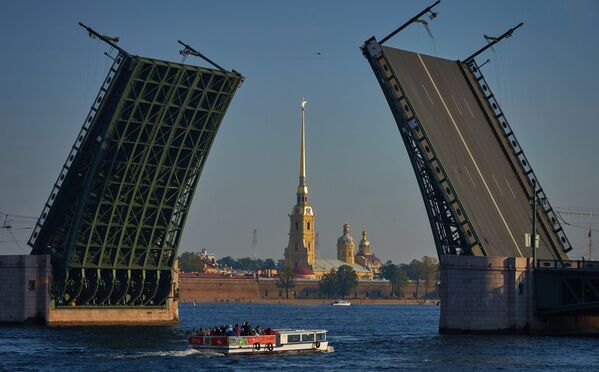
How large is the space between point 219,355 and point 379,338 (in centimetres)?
1871

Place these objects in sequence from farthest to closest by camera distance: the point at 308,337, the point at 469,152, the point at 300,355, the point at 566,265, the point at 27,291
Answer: the point at 27,291 → the point at 469,152 → the point at 566,265 → the point at 308,337 → the point at 300,355

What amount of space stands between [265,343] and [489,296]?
488 inches

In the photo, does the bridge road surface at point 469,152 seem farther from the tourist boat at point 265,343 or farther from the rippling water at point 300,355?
the tourist boat at point 265,343

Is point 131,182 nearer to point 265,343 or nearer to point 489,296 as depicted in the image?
point 265,343

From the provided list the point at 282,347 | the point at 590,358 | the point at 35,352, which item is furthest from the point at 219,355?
the point at 590,358

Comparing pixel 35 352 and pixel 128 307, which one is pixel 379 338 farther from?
pixel 35 352

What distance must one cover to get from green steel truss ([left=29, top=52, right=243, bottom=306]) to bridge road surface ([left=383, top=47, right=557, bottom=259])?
10144 millimetres

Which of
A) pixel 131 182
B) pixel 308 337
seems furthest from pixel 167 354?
pixel 131 182

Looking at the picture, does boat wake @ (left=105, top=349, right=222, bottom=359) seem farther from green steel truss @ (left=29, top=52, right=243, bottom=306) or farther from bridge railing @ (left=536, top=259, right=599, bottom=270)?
bridge railing @ (left=536, top=259, right=599, bottom=270)

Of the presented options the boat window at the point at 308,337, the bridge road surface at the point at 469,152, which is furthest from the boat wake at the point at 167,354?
the bridge road surface at the point at 469,152

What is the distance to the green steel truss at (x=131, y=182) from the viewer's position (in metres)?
70.9

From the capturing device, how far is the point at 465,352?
6028 cm

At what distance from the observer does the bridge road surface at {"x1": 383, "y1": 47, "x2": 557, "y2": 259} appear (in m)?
69.8

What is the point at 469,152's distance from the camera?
7206 cm
